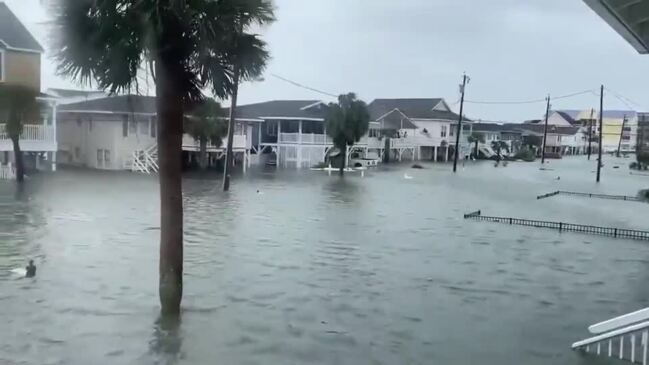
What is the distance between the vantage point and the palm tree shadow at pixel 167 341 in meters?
7.39

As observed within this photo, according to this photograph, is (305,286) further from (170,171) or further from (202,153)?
(202,153)

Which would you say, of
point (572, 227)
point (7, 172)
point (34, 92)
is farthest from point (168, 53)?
point (7, 172)

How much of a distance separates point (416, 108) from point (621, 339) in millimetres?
69936

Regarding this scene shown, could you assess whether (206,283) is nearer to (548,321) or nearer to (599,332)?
(548,321)

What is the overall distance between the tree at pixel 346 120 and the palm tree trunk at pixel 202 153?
9625 mm

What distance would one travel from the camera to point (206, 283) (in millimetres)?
10953

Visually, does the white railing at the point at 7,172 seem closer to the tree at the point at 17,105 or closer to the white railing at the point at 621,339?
the tree at the point at 17,105

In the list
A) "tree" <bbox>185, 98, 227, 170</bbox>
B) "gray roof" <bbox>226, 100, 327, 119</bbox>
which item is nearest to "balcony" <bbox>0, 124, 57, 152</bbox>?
"tree" <bbox>185, 98, 227, 170</bbox>

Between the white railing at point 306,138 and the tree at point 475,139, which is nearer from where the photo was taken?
the white railing at point 306,138

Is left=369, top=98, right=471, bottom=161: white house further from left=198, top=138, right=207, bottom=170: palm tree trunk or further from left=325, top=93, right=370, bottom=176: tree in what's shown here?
left=198, top=138, right=207, bottom=170: palm tree trunk

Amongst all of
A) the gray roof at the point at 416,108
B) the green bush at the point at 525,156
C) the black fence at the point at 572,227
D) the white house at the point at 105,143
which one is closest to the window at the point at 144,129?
the white house at the point at 105,143

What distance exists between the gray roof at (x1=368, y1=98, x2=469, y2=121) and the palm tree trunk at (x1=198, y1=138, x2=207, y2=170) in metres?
32.2

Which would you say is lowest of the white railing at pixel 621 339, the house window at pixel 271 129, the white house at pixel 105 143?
the white railing at pixel 621 339

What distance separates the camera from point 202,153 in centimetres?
4097
